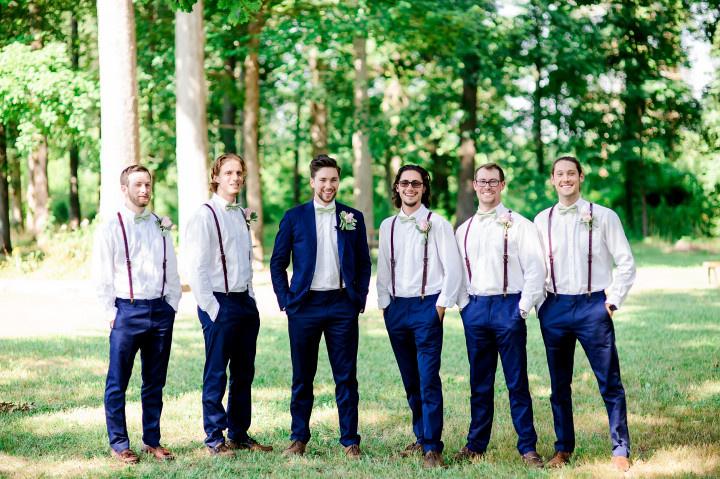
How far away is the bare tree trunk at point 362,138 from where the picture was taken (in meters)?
24.3

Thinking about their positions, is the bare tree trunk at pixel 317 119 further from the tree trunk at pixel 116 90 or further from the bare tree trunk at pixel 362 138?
the tree trunk at pixel 116 90

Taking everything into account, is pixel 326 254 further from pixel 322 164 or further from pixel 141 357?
pixel 141 357

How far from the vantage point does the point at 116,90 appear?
14289 mm

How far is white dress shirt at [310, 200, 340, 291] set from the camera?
597 cm

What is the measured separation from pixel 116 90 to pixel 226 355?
9.29 metres

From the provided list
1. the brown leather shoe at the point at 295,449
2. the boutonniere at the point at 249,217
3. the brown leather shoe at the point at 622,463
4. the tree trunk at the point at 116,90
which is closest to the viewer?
the brown leather shoe at the point at 622,463

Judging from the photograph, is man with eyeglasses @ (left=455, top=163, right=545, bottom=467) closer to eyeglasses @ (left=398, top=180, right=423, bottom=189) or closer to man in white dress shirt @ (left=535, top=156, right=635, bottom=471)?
man in white dress shirt @ (left=535, top=156, right=635, bottom=471)

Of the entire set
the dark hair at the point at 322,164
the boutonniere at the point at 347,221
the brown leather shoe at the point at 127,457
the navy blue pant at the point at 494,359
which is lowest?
the brown leather shoe at the point at 127,457

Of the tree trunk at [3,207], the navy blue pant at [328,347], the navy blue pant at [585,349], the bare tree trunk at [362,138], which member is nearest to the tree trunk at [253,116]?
the bare tree trunk at [362,138]

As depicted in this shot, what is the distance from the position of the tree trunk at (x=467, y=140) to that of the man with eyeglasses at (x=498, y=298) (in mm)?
20583

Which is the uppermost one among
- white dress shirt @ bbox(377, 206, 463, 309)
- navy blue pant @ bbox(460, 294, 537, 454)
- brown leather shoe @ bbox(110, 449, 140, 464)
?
white dress shirt @ bbox(377, 206, 463, 309)

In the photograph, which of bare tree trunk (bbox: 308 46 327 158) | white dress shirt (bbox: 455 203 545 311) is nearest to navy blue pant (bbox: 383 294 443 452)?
white dress shirt (bbox: 455 203 545 311)

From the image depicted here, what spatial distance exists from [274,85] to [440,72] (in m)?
5.76

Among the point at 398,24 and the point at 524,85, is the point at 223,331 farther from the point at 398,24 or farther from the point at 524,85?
the point at 524,85
